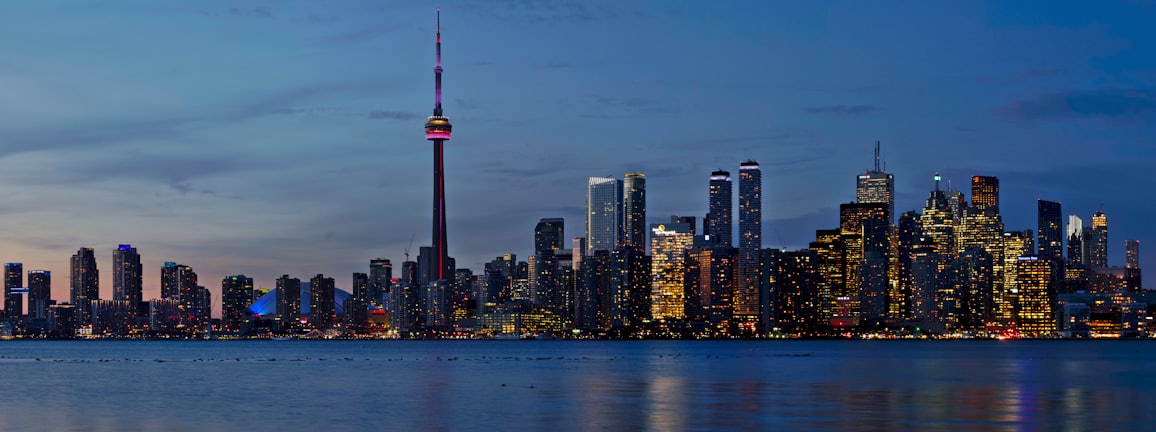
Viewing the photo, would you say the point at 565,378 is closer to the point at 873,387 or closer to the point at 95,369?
the point at 873,387

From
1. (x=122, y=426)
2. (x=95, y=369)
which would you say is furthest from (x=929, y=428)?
(x=95, y=369)

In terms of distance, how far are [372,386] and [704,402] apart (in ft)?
129

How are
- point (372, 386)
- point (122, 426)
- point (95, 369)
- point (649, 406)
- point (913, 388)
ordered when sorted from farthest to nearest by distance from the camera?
point (95, 369) → point (372, 386) → point (913, 388) → point (649, 406) → point (122, 426)

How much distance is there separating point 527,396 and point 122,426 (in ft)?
115

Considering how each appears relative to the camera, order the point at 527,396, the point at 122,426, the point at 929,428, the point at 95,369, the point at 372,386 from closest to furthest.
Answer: the point at 929,428, the point at 122,426, the point at 527,396, the point at 372,386, the point at 95,369

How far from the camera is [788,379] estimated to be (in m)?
141

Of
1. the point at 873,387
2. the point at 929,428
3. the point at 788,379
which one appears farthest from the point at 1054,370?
the point at 929,428

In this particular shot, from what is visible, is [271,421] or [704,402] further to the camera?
[704,402]

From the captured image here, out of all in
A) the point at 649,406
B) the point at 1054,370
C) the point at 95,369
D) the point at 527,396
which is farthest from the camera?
the point at 95,369

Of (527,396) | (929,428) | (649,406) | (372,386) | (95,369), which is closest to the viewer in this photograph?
(929,428)

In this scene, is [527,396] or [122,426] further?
[527,396]

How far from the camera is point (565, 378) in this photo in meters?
145

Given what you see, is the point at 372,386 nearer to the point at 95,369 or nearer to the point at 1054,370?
the point at 95,369

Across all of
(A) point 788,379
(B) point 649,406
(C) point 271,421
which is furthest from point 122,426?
(A) point 788,379
